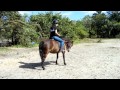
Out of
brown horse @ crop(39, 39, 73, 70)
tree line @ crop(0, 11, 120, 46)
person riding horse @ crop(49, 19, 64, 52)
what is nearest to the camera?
brown horse @ crop(39, 39, 73, 70)

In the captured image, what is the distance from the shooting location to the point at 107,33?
45281 millimetres

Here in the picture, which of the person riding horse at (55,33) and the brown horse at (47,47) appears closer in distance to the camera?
the brown horse at (47,47)

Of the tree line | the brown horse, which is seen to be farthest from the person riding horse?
the tree line

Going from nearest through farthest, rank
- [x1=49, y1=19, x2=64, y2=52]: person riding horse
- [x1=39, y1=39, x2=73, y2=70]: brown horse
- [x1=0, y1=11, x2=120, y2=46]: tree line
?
[x1=39, y1=39, x2=73, y2=70]: brown horse, [x1=49, y1=19, x2=64, y2=52]: person riding horse, [x1=0, y1=11, x2=120, y2=46]: tree line

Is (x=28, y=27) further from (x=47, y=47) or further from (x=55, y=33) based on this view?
(x=47, y=47)

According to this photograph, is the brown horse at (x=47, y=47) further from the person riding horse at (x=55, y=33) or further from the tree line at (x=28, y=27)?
the tree line at (x=28, y=27)

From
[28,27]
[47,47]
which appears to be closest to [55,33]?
[47,47]

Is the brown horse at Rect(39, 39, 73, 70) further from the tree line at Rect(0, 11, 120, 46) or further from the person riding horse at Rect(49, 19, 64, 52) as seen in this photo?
the tree line at Rect(0, 11, 120, 46)

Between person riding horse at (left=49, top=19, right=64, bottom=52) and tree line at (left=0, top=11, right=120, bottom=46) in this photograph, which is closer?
person riding horse at (left=49, top=19, right=64, bottom=52)

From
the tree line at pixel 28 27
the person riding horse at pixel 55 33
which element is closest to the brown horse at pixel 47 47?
the person riding horse at pixel 55 33

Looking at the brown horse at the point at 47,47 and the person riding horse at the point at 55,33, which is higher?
the person riding horse at the point at 55,33

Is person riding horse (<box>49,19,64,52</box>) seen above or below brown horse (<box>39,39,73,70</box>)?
above
